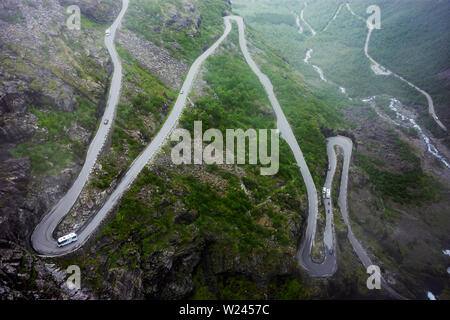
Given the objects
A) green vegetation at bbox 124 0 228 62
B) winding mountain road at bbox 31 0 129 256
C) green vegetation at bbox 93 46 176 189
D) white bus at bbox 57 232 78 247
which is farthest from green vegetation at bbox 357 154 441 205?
white bus at bbox 57 232 78 247

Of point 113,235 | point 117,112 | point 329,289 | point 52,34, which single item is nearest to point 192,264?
point 113,235

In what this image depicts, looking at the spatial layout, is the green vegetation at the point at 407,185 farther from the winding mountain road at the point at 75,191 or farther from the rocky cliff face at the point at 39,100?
the rocky cliff face at the point at 39,100

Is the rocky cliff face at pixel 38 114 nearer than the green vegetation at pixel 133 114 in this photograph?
Yes

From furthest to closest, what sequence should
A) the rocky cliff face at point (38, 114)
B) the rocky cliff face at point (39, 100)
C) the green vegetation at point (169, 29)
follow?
1. the green vegetation at point (169, 29)
2. the rocky cliff face at point (39, 100)
3. the rocky cliff face at point (38, 114)

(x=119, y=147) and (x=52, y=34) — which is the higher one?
(x=52, y=34)

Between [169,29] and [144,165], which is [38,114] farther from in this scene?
[169,29]

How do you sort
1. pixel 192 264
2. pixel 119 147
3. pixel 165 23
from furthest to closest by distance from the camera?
pixel 165 23 → pixel 119 147 → pixel 192 264

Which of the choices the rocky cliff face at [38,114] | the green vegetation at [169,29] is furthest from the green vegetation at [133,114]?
the green vegetation at [169,29]

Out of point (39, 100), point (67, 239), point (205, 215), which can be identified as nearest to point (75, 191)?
point (67, 239)

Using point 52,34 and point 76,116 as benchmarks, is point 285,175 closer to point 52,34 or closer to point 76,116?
point 76,116
